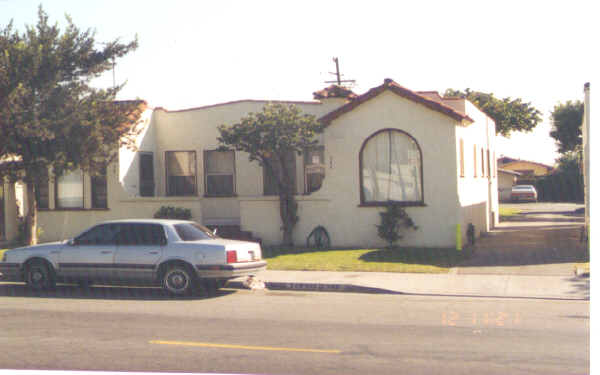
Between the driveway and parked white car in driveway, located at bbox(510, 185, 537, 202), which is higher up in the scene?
parked white car in driveway, located at bbox(510, 185, 537, 202)

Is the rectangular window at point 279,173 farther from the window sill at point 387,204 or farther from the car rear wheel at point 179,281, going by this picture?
the car rear wheel at point 179,281

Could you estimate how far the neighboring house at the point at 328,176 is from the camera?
18.9m

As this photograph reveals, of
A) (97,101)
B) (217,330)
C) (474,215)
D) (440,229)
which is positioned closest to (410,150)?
(440,229)

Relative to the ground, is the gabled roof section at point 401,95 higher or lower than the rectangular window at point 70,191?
higher

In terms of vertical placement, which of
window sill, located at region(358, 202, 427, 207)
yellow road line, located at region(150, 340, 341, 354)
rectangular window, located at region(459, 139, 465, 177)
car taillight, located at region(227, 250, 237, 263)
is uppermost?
rectangular window, located at region(459, 139, 465, 177)

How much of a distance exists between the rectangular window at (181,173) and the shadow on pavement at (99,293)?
992 centimetres

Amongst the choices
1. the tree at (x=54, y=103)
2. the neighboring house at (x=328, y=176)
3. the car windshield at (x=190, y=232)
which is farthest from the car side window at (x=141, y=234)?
the neighboring house at (x=328, y=176)

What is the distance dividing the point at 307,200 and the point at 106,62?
22.5 feet

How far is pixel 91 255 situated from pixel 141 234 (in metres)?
0.99

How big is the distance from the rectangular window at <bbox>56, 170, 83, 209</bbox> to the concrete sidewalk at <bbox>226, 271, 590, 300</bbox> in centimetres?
970

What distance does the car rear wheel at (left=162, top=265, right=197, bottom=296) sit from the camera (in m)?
12.1

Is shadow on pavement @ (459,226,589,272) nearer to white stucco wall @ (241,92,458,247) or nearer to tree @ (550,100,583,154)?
white stucco wall @ (241,92,458,247)

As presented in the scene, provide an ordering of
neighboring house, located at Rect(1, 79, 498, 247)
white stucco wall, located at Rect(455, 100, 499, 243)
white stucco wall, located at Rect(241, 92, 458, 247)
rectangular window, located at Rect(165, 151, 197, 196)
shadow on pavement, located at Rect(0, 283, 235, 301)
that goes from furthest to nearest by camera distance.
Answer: rectangular window, located at Rect(165, 151, 197, 196)
white stucco wall, located at Rect(455, 100, 499, 243)
neighboring house, located at Rect(1, 79, 498, 247)
white stucco wall, located at Rect(241, 92, 458, 247)
shadow on pavement, located at Rect(0, 283, 235, 301)

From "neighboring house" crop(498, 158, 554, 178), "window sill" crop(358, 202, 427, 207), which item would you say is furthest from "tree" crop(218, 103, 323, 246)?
"neighboring house" crop(498, 158, 554, 178)
